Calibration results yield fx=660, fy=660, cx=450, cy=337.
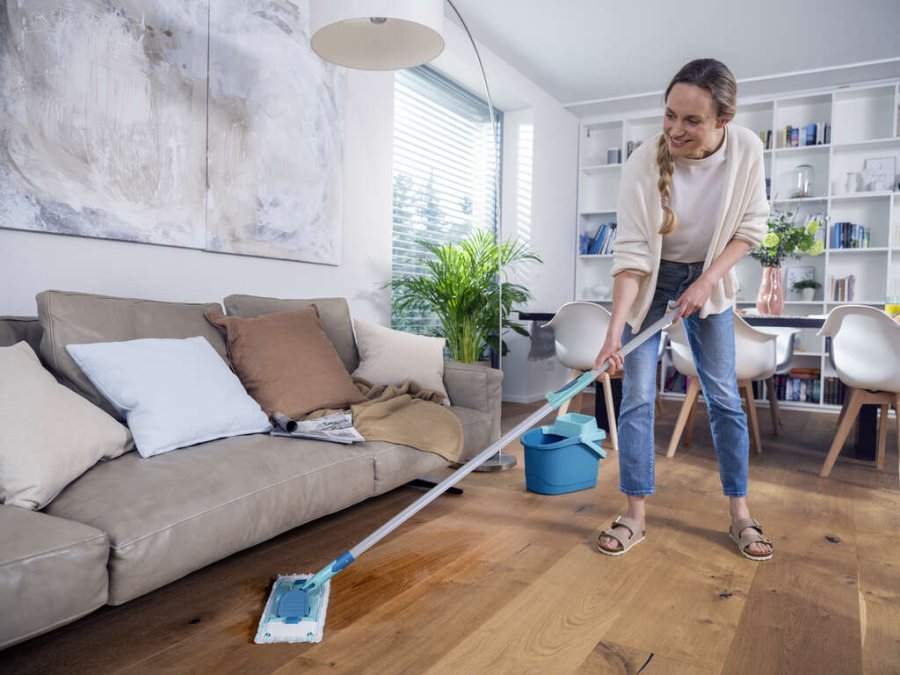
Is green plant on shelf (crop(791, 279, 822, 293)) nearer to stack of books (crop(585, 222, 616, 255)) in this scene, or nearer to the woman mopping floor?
stack of books (crop(585, 222, 616, 255))

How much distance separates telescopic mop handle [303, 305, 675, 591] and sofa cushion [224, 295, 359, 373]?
3.34ft

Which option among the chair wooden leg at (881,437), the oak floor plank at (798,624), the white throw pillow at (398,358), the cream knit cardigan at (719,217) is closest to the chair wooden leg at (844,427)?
the chair wooden leg at (881,437)

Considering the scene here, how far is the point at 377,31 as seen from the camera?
2.28 meters

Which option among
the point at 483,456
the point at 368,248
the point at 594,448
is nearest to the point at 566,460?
the point at 594,448

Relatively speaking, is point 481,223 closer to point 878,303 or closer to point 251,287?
point 251,287

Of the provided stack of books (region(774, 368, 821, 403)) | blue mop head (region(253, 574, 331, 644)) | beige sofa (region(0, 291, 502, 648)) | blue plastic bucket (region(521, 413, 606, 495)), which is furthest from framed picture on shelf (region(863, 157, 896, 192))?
blue mop head (region(253, 574, 331, 644))

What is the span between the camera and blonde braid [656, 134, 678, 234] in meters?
1.86

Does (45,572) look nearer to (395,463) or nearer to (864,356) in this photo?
(395,463)

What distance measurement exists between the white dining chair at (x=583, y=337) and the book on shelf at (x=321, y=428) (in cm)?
153

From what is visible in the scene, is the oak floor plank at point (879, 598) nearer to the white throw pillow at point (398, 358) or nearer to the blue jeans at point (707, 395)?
the blue jeans at point (707, 395)

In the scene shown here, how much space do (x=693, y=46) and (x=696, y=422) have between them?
253 cm

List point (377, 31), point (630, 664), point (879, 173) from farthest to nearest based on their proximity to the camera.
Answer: point (879, 173)
point (377, 31)
point (630, 664)

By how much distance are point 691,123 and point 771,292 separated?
6.77 feet

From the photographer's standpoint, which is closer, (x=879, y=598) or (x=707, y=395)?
(x=879, y=598)
